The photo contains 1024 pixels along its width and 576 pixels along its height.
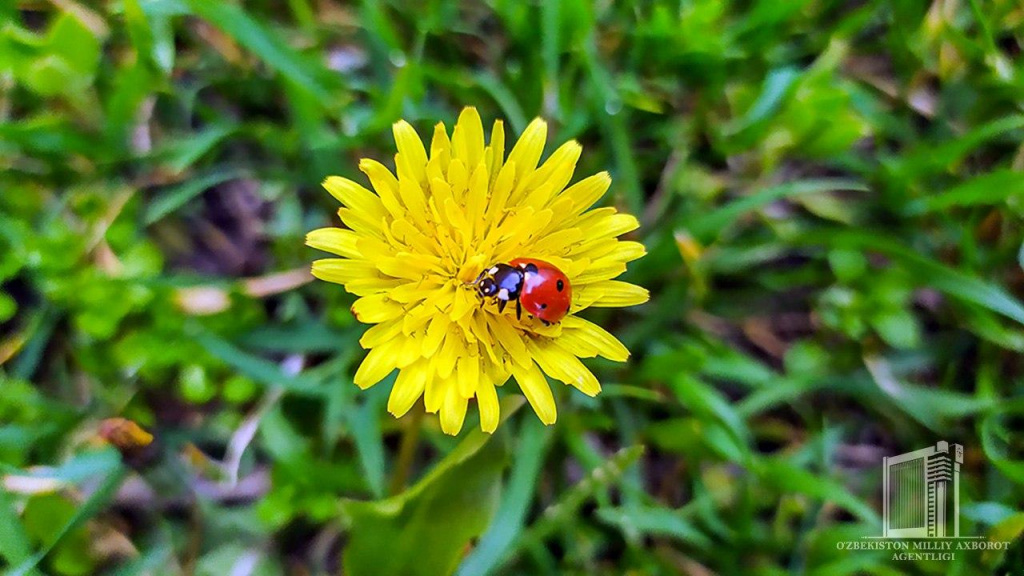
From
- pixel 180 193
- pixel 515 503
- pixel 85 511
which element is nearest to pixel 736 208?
pixel 515 503

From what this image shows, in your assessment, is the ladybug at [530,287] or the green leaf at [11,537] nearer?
the ladybug at [530,287]

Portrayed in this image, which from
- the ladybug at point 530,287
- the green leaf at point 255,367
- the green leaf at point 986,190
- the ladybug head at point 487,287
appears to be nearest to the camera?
the ladybug at point 530,287

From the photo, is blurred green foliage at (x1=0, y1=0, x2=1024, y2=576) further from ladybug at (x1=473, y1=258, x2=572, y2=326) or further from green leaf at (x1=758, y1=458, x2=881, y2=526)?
ladybug at (x1=473, y1=258, x2=572, y2=326)

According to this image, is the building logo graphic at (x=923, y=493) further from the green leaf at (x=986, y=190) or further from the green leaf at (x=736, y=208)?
the green leaf at (x=736, y=208)

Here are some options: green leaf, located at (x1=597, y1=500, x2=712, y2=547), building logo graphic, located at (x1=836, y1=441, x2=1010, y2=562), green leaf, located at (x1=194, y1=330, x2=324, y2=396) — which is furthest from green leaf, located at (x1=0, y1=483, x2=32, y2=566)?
building logo graphic, located at (x1=836, y1=441, x2=1010, y2=562)

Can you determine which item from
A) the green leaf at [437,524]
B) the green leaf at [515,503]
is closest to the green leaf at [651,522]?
the green leaf at [515,503]

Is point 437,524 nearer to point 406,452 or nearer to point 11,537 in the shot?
point 406,452
